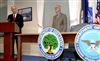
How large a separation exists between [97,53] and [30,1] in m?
4.24

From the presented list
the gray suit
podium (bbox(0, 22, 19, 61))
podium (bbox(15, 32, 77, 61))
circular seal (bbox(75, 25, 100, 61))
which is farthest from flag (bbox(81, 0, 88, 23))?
circular seal (bbox(75, 25, 100, 61))

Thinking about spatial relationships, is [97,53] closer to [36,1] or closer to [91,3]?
[91,3]

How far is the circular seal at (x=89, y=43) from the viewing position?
4.70ft

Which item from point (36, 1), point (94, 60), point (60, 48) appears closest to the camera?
point (94, 60)


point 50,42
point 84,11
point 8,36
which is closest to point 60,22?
point 84,11

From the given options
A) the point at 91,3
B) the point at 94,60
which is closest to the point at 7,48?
the point at 94,60

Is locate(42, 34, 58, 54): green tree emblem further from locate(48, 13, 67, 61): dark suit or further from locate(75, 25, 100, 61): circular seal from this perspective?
locate(48, 13, 67, 61): dark suit

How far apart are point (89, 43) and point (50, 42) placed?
1.61ft

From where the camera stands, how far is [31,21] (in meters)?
5.22

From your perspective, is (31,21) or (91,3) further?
(31,21)

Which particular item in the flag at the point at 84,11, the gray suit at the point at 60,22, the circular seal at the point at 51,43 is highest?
the flag at the point at 84,11

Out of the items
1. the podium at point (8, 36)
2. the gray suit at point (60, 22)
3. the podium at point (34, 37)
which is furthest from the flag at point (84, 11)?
the podium at point (34, 37)

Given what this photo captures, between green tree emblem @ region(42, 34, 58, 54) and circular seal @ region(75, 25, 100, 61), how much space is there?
287mm

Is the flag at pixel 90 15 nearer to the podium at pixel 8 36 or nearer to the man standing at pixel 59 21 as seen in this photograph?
the man standing at pixel 59 21
